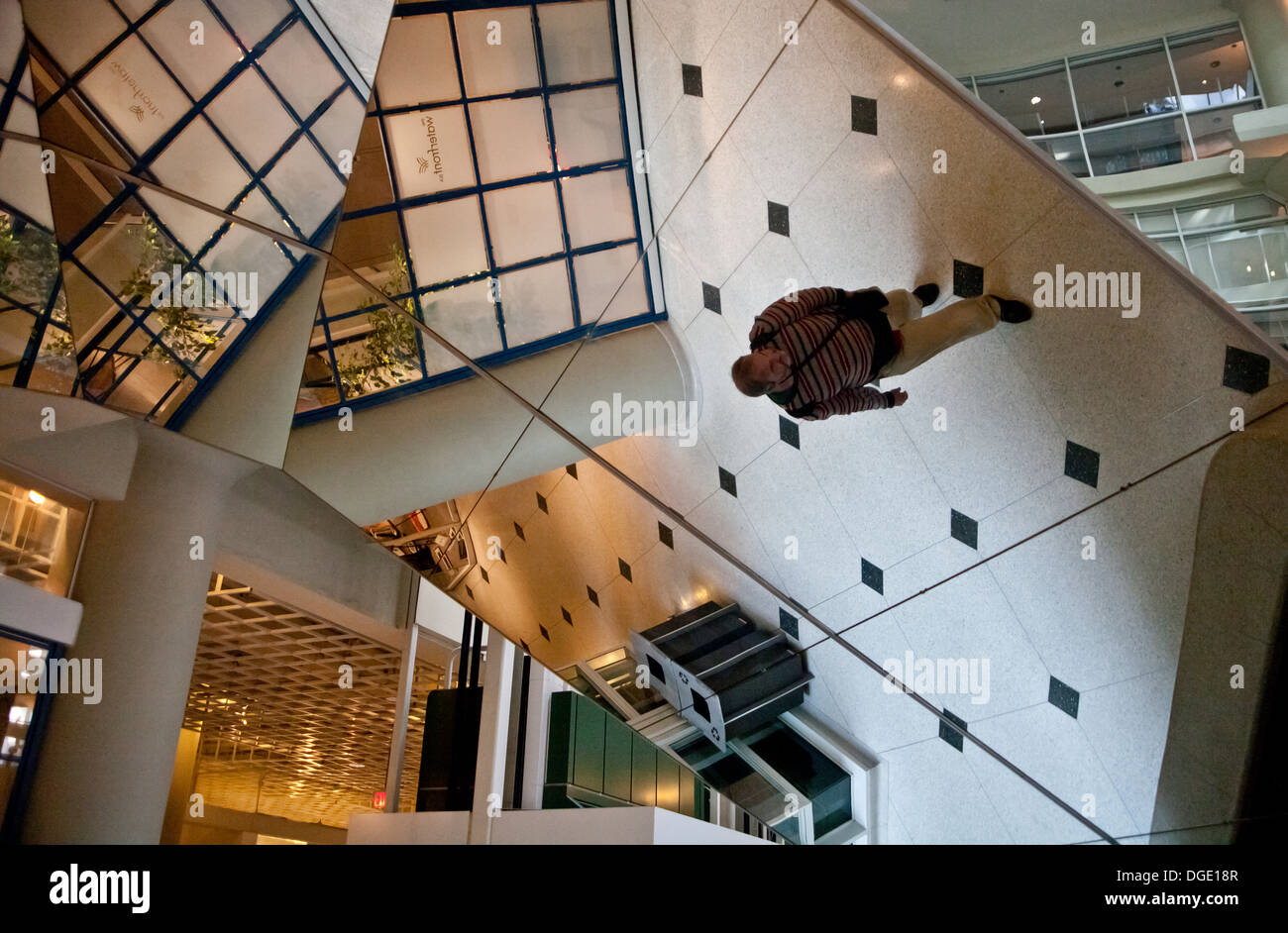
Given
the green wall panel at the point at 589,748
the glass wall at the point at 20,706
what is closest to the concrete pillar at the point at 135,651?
the glass wall at the point at 20,706

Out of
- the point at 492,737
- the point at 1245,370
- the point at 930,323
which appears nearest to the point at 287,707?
the point at 492,737

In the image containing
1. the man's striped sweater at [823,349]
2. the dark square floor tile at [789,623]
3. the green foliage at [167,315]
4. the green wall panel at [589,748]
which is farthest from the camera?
the green wall panel at [589,748]

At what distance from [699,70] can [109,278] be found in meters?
2.40

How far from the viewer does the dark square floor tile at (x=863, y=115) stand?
3.32 ft

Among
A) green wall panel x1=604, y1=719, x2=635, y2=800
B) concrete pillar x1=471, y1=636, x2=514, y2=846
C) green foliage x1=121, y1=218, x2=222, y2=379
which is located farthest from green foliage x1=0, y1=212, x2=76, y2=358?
Answer: green wall panel x1=604, y1=719, x2=635, y2=800

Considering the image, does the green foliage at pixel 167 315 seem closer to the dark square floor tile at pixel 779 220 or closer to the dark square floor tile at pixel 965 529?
the dark square floor tile at pixel 779 220

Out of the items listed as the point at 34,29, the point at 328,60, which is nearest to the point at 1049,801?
the point at 328,60

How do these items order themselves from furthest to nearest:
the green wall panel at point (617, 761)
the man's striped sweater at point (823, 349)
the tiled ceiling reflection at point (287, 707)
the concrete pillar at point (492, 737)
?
1. the tiled ceiling reflection at point (287, 707)
2. the green wall panel at point (617, 761)
3. the concrete pillar at point (492, 737)
4. the man's striped sweater at point (823, 349)

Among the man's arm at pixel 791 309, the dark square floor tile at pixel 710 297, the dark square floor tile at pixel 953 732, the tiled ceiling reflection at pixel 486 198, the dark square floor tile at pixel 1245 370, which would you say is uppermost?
the tiled ceiling reflection at pixel 486 198

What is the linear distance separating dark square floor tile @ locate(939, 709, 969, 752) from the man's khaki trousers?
0.59 meters

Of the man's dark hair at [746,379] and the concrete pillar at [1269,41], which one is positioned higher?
the concrete pillar at [1269,41]

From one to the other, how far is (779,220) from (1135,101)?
1.44ft

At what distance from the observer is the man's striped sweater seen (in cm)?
107

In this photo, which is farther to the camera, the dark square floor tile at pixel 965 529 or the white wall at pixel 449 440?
the white wall at pixel 449 440
